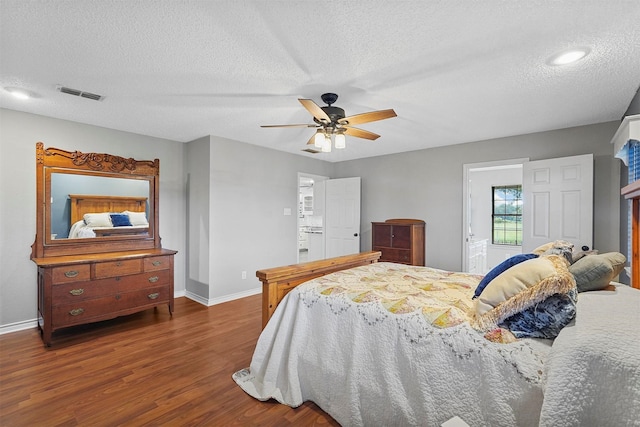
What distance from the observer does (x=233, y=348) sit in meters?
2.85

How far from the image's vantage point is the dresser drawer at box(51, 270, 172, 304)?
9.65 ft

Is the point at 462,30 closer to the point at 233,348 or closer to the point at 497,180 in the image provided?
the point at 233,348

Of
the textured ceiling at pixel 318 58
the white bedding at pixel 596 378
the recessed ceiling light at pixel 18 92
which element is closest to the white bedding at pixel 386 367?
the white bedding at pixel 596 378

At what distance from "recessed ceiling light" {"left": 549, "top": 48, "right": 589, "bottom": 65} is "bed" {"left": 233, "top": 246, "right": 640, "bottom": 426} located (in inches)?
55.8

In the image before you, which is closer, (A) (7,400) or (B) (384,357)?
(B) (384,357)

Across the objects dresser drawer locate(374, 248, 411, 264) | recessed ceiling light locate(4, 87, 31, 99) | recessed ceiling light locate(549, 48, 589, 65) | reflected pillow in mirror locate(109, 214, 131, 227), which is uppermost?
recessed ceiling light locate(549, 48, 589, 65)

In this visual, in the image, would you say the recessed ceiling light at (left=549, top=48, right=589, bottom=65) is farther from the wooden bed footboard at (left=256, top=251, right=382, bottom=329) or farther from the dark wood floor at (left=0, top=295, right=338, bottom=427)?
the dark wood floor at (left=0, top=295, right=338, bottom=427)

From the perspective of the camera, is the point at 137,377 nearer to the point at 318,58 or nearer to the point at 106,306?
the point at 106,306

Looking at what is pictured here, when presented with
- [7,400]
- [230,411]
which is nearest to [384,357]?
[230,411]

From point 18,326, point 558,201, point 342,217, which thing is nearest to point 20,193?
point 18,326

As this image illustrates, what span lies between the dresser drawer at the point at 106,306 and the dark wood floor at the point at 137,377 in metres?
0.19

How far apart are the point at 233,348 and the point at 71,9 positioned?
2741 mm

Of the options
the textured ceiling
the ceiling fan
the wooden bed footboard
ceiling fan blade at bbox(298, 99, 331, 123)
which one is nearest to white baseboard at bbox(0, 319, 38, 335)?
the textured ceiling

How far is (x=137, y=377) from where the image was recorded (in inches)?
91.9
